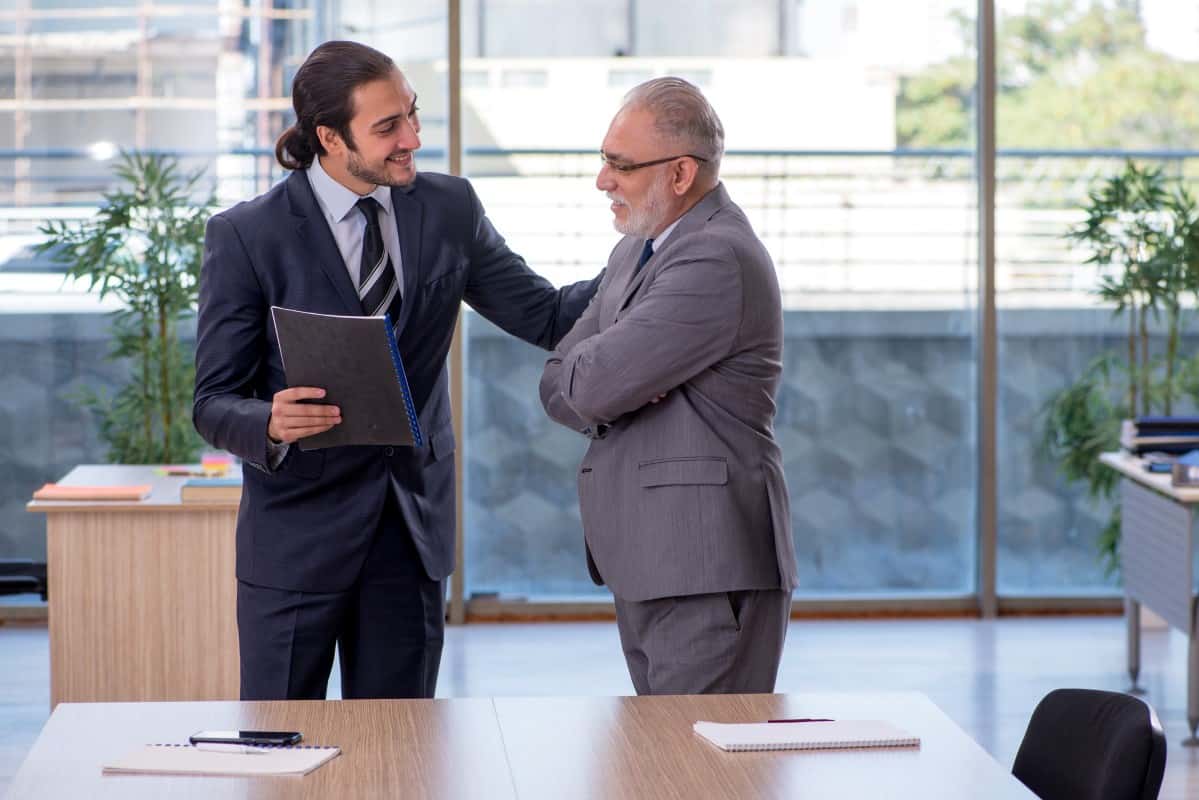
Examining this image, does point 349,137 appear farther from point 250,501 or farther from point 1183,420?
point 1183,420

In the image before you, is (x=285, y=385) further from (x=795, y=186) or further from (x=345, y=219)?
(x=795, y=186)

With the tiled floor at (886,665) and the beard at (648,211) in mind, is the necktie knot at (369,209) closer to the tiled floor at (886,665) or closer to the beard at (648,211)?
the beard at (648,211)

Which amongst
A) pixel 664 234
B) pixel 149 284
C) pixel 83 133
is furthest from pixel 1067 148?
pixel 664 234

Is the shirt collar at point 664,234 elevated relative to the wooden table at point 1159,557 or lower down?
elevated

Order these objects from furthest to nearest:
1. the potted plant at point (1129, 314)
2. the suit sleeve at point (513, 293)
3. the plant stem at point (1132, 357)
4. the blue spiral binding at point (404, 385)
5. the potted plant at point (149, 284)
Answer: the plant stem at point (1132, 357) < the potted plant at point (1129, 314) < the potted plant at point (149, 284) < the suit sleeve at point (513, 293) < the blue spiral binding at point (404, 385)

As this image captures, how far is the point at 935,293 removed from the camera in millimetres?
6980

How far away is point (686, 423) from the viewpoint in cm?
271

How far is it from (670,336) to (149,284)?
4035 millimetres

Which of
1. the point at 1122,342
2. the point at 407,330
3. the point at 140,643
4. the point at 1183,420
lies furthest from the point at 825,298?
the point at 407,330

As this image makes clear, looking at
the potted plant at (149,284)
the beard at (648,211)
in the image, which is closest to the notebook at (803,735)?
the beard at (648,211)

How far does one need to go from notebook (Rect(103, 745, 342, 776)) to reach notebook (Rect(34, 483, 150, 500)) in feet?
8.65

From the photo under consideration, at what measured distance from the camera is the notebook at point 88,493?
4629mm

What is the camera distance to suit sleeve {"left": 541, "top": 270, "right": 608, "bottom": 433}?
287 centimetres

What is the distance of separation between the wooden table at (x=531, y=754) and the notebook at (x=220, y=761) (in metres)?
0.02
